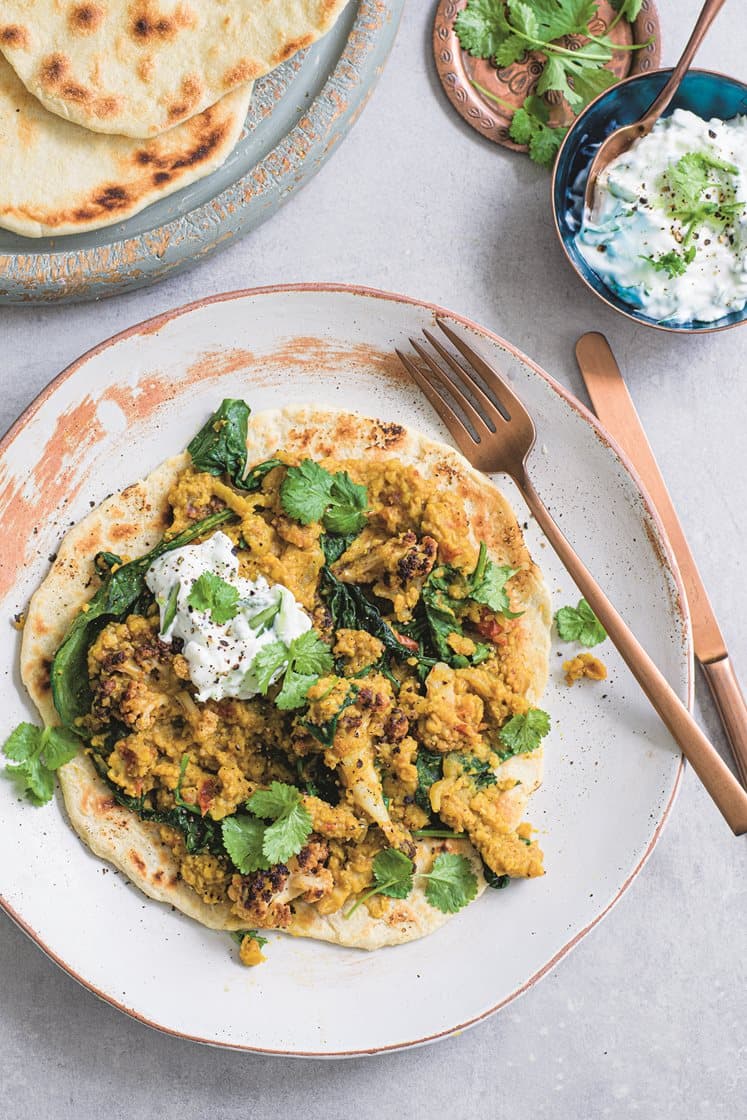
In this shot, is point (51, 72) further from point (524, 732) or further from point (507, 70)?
point (524, 732)

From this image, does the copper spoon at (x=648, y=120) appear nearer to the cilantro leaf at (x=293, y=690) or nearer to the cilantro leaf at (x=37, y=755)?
the cilantro leaf at (x=293, y=690)

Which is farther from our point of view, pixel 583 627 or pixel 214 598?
pixel 583 627

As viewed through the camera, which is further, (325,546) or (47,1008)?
(47,1008)

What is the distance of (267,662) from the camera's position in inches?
121

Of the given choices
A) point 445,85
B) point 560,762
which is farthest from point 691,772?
point 445,85

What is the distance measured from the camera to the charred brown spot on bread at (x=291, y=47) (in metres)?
3.32

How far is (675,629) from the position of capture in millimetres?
3455

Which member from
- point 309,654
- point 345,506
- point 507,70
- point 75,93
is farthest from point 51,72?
point 309,654

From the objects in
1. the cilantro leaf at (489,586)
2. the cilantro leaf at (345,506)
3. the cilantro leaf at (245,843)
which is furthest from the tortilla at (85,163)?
the cilantro leaf at (245,843)

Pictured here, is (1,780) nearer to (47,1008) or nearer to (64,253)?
(47,1008)

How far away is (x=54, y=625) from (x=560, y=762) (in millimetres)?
2014

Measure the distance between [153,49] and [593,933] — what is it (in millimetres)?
3930

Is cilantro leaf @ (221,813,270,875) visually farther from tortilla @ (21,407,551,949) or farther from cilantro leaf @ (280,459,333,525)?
cilantro leaf @ (280,459,333,525)

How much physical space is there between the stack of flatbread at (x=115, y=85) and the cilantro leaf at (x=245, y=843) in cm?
227
